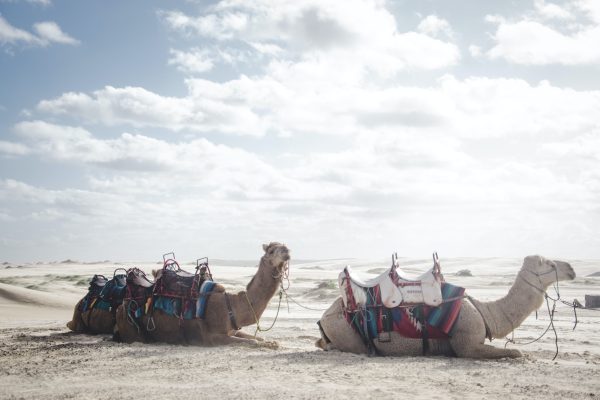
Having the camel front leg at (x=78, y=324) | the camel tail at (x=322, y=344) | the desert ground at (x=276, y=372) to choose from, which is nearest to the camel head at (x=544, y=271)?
the desert ground at (x=276, y=372)

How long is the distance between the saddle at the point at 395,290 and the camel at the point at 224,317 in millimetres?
1666

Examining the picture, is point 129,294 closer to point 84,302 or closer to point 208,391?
point 84,302

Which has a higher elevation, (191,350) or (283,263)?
(283,263)

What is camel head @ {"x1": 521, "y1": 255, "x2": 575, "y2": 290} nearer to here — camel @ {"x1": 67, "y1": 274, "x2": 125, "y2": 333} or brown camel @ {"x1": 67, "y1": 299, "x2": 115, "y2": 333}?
camel @ {"x1": 67, "y1": 274, "x2": 125, "y2": 333}

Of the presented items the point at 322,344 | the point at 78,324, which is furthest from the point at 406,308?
the point at 78,324

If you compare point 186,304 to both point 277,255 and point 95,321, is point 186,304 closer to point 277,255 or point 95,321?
point 277,255

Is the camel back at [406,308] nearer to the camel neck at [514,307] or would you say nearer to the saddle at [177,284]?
the camel neck at [514,307]

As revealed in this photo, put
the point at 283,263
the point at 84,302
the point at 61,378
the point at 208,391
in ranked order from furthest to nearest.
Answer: the point at 84,302 < the point at 283,263 < the point at 61,378 < the point at 208,391

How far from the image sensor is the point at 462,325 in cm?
773

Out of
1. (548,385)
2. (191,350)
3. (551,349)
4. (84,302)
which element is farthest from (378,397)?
(84,302)

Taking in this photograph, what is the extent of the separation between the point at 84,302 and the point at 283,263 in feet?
16.2

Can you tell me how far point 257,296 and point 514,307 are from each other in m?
4.23

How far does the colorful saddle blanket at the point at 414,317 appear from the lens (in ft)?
25.4

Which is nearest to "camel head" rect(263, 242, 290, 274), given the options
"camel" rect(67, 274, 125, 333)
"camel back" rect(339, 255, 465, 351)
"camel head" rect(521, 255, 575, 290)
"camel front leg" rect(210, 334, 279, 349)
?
"camel front leg" rect(210, 334, 279, 349)
